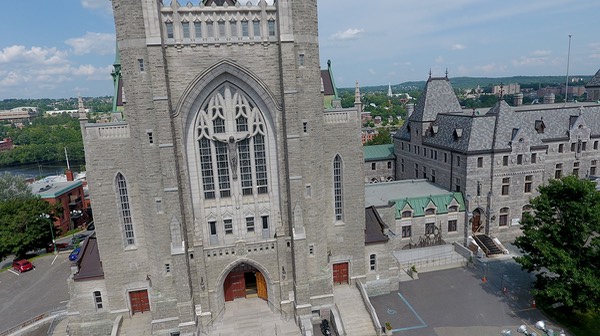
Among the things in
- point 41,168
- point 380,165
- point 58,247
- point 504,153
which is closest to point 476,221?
point 504,153

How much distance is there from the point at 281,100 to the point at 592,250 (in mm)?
23811

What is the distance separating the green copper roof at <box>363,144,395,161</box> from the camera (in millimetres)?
59156

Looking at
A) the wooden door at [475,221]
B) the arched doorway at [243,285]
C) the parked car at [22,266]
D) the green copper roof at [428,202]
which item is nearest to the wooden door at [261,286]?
the arched doorway at [243,285]

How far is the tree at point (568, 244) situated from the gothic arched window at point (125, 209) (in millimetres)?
29876

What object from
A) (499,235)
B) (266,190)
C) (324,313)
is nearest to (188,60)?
(266,190)

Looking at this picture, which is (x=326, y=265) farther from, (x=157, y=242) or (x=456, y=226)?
(x=456, y=226)

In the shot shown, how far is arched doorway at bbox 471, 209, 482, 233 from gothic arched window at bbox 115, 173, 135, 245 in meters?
35.8

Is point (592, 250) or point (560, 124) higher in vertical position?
point (560, 124)

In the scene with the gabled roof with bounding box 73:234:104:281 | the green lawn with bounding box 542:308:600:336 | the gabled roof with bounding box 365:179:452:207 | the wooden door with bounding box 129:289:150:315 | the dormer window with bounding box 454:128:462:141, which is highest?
the dormer window with bounding box 454:128:462:141

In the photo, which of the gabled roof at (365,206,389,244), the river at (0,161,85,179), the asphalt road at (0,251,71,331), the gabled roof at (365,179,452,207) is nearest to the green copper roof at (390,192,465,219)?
the gabled roof at (365,179,452,207)

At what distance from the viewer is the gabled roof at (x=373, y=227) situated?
107 ft

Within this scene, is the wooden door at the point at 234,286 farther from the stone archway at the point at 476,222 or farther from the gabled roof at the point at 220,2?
the stone archway at the point at 476,222

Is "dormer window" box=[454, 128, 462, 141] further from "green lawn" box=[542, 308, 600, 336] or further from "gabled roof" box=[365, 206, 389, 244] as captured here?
"green lawn" box=[542, 308, 600, 336]

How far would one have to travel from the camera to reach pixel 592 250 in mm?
25141
